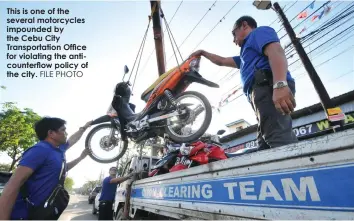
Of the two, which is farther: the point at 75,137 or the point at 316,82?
the point at 316,82

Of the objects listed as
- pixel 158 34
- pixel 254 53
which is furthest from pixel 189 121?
pixel 158 34

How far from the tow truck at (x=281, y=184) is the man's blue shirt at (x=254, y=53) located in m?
0.82

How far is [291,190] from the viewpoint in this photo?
44.6 inches

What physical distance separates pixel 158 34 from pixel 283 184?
585 cm

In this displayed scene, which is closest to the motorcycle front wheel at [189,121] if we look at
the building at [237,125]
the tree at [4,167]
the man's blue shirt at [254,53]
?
the man's blue shirt at [254,53]

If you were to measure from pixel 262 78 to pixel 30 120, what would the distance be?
24010 millimetres

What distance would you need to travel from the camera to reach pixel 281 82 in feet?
5.26

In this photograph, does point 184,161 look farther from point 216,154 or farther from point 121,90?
point 121,90

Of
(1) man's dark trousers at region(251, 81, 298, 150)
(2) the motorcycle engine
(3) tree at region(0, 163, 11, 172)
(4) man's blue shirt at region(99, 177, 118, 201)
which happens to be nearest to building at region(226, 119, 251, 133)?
(4) man's blue shirt at region(99, 177, 118, 201)

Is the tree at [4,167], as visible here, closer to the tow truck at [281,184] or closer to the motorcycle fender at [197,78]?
the motorcycle fender at [197,78]

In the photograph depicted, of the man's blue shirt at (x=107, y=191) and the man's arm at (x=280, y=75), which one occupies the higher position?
the man's arm at (x=280, y=75)

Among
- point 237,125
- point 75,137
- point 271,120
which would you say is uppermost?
point 237,125

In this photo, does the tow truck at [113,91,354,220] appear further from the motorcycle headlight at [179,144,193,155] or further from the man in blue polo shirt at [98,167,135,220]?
the man in blue polo shirt at [98,167,135,220]

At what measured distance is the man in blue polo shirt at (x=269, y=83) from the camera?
5.28 ft
